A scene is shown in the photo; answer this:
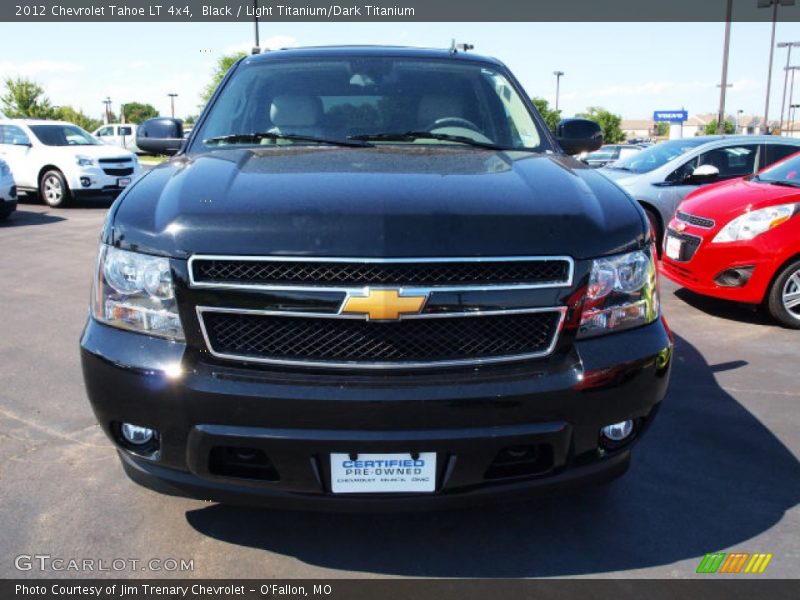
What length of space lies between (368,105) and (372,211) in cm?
150

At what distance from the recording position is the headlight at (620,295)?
94.7 inches

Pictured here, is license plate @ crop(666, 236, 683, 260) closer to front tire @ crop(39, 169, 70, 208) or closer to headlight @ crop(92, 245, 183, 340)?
headlight @ crop(92, 245, 183, 340)

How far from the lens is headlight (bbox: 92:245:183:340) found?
7.64 ft

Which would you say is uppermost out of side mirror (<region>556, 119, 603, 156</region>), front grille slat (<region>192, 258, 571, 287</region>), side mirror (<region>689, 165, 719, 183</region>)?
side mirror (<region>556, 119, 603, 156</region>)

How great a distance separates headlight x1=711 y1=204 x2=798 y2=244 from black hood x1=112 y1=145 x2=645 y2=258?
3798 millimetres

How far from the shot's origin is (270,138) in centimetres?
343

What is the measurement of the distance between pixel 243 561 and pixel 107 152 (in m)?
13.9

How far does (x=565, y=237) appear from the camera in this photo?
2367 mm

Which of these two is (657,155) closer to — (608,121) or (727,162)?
(727,162)

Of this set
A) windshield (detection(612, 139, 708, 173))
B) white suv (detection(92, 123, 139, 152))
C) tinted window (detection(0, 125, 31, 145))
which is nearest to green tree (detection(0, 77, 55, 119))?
white suv (detection(92, 123, 139, 152))

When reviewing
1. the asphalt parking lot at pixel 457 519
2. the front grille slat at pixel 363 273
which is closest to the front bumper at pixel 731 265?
the asphalt parking lot at pixel 457 519

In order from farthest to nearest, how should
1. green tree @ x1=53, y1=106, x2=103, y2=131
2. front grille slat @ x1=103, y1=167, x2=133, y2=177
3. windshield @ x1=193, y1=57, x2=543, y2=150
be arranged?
green tree @ x1=53, y1=106, x2=103, y2=131, front grille slat @ x1=103, y1=167, x2=133, y2=177, windshield @ x1=193, y1=57, x2=543, y2=150

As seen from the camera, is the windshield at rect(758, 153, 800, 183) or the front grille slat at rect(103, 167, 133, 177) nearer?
the windshield at rect(758, 153, 800, 183)

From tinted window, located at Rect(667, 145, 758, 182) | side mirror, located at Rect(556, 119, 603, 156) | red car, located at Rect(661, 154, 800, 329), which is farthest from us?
tinted window, located at Rect(667, 145, 758, 182)
